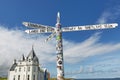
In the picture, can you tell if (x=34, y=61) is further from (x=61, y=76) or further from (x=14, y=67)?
(x=61, y=76)

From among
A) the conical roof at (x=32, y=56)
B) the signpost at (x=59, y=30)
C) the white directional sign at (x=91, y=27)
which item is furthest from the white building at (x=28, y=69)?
the white directional sign at (x=91, y=27)

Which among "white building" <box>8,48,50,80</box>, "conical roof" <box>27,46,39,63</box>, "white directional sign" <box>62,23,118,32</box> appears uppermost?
"white directional sign" <box>62,23,118,32</box>

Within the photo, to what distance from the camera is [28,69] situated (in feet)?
297

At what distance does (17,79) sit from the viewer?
92.4 meters

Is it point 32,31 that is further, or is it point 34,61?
point 34,61

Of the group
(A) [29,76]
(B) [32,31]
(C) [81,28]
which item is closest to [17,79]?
(A) [29,76]

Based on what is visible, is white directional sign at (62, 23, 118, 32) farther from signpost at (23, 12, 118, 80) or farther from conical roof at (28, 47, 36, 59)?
conical roof at (28, 47, 36, 59)

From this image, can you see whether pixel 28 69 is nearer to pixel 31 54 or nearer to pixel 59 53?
pixel 31 54

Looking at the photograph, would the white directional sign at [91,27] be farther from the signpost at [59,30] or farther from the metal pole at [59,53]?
the metal pole at [59,53]

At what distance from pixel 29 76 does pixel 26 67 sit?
12.2ft

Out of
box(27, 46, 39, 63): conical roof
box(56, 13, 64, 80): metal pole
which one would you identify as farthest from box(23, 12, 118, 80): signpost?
box(27, 46, 39, 63): conical roof

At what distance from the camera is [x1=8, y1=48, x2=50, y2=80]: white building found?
90.1 m

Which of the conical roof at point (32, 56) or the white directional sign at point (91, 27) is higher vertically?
the white directional sign at point (91, 27)

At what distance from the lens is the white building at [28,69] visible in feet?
296
